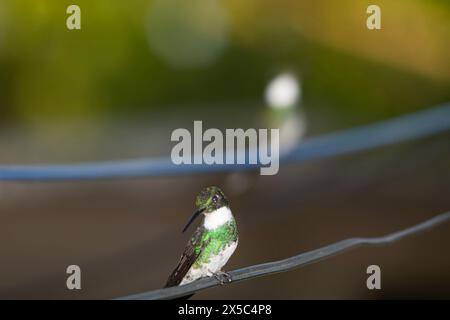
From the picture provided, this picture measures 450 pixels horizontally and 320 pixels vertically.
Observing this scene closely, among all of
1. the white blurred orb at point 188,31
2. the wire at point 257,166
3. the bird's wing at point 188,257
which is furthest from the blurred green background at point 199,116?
the bird's wing at point 188,257

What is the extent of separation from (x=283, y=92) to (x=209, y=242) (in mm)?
1576

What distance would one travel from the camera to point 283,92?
106 inches

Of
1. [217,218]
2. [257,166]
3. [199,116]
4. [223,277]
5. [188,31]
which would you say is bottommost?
[223,277]

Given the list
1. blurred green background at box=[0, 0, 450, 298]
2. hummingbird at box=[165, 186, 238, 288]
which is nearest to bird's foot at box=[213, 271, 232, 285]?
hummingbird at box=[165, 186, 238, 288]

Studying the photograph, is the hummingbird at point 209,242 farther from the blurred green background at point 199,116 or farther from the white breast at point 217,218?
the blurred green background at point 199,116

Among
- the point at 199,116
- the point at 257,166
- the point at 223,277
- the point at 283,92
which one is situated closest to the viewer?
the point at 223,277

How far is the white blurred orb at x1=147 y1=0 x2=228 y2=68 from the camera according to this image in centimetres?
268

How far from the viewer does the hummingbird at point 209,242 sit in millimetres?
1193

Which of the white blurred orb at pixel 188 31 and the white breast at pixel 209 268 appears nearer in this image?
the white breast at pixel 209 268

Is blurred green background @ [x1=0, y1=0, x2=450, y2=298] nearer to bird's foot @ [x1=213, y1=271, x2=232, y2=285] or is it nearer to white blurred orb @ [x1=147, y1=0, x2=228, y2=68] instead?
white blurred orb @ [x1=147, y1=0, x2=228, y2=68]

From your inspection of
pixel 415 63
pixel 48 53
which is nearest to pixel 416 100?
pixel 415 63

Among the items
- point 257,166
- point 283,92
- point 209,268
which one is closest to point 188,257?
point 209,268

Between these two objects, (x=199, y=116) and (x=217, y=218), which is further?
(x=199, y=116)

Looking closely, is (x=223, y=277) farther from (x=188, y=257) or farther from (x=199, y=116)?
(x=199, y=116)
